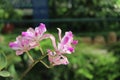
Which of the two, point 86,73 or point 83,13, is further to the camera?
point 83,13

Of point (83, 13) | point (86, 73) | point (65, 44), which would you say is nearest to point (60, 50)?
point (65, 44)

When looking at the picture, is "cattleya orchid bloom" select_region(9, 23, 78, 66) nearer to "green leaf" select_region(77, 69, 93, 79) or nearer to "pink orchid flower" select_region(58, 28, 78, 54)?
"pink orchid flower" select_region(58, 28, 78, 54)

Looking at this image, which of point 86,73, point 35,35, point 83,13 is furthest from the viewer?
point 83,13

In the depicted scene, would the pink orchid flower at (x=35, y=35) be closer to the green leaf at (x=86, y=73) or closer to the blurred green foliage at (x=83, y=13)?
the blurred green foliage at (x=83, y=13)

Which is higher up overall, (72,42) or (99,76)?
(72,42)

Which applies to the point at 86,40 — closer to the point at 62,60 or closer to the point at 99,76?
the point at 99,76

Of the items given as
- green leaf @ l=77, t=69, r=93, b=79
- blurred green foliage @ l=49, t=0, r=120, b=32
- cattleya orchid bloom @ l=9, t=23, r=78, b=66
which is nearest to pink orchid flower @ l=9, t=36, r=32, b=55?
cattleya orchid bloom @ l=9, t=23, r=78, b=66

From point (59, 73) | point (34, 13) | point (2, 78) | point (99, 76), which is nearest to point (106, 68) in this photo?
point (99, 76)

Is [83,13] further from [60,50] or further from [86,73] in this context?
[60,50]

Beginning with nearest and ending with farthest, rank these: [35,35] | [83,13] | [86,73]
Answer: [35,35]
[86,73]
[83,13]

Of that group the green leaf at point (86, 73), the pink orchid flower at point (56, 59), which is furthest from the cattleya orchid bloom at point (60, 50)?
the green leaf at point (86, 73)

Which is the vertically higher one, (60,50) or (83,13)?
(60,50)
